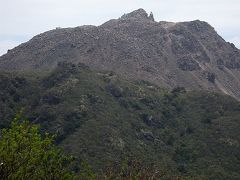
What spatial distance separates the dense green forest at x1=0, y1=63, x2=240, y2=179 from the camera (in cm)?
10850

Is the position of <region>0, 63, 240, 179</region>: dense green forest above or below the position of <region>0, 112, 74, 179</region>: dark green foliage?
below

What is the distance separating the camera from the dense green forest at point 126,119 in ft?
356

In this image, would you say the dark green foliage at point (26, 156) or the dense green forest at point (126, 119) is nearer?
the dark green foliage at point (26, 156)

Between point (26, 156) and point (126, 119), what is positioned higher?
point (26, 156)

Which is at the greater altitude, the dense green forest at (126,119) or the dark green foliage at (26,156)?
the dark green foliage at (26,156)

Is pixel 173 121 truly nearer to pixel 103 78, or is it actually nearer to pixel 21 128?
pixel 103 78

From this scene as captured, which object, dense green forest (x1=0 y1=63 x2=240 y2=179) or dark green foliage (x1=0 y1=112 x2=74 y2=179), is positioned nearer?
dark green foliage (x1=0 y1=112 x2=74 y2=179)

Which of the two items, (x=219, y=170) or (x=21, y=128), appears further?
(x=219, y=170)

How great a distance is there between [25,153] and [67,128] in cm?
9451

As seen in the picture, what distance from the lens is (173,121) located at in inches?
5522

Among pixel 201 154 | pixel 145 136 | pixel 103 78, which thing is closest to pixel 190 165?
pixel 201 154

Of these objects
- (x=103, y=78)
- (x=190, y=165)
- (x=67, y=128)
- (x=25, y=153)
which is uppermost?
(x=25, y=153)

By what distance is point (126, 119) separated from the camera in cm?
13188

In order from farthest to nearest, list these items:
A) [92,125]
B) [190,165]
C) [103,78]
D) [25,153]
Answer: [103,78]
[92,125]
[190,165]
[25,153]
